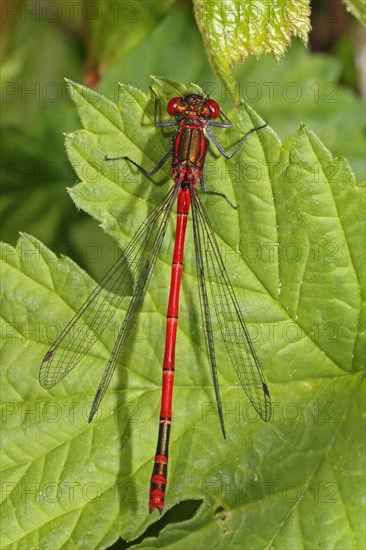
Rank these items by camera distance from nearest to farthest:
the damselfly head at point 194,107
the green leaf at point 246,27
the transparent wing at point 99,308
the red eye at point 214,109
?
the green leaf at point 246,27 → the transparent wing at point 99,308 → the damselfly head at point 194,107 → the red eye at point 214,109

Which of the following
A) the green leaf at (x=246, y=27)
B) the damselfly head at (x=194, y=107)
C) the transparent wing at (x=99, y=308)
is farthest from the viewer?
the damselfly head at (x=194, y=107)

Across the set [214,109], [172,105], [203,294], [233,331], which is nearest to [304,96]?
[214,109]

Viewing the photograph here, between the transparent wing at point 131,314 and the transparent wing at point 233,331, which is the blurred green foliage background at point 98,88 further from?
the transparent wing at point 233,331

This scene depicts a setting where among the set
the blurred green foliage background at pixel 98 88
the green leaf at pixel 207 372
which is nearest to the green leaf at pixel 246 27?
the green leaf at pixel 207 372

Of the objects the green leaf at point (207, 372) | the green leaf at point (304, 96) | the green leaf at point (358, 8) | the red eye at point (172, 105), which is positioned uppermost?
the green leaf at point (304, 96)

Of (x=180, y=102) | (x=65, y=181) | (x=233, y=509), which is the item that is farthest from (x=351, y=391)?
(x=65, y=181)

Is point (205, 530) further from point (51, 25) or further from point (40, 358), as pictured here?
point (51, 25)

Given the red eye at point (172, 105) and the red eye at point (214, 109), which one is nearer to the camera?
the red eye at point (172, 105)
